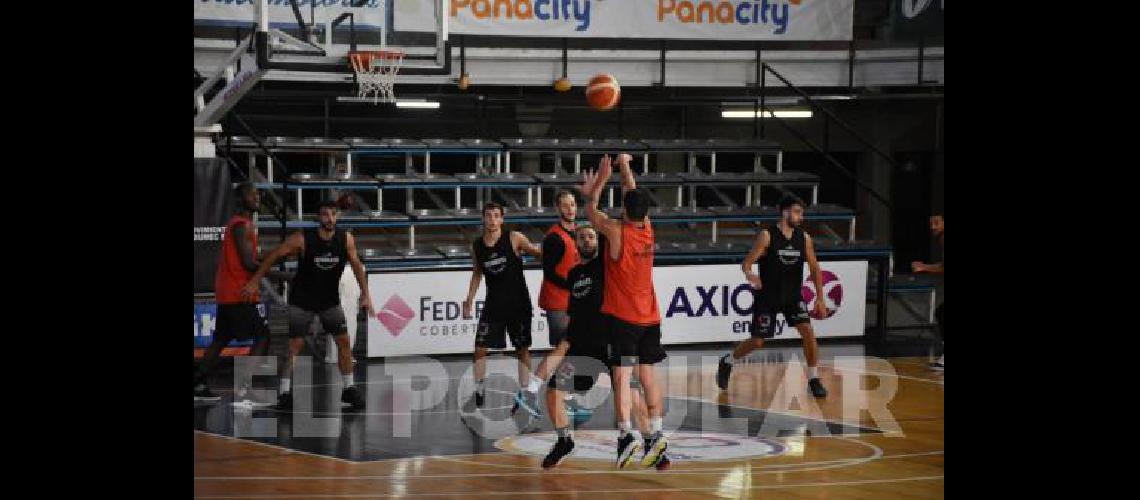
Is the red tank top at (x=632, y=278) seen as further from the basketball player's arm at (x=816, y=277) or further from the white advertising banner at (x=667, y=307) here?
the white advertising banner at (x=667, y=307)

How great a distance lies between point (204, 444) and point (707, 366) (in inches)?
271

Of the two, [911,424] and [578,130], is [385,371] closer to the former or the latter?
[911,424]

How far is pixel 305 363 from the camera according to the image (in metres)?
16.6

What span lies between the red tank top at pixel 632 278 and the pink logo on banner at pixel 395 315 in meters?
7.01

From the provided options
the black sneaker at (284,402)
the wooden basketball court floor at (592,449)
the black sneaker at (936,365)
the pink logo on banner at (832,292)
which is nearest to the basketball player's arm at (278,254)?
the black sneaker at (284,402)

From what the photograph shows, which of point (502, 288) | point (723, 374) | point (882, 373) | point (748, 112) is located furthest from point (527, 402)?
point (748, 112)

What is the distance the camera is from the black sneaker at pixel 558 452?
10.2 metres

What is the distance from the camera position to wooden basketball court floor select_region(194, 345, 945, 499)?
31.3 feet

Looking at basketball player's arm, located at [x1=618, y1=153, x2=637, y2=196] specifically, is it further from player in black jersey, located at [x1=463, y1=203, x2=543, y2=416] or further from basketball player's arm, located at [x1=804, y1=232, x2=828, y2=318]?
basketball player's arm, located at [x1=804, y1=232, x2=828, y2=318]

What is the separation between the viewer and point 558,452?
33.4ft

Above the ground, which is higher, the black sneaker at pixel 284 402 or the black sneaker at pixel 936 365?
the black sneaker at pixel 936 365

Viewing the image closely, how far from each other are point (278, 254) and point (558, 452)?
12.5 feet

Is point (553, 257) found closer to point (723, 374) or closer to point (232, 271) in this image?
point (723, 374)
